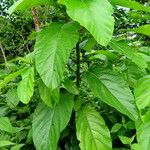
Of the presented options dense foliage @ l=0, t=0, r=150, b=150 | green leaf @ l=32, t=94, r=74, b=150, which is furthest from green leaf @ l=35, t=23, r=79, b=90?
green leaf @ l=32, t=94, r=74, b=150

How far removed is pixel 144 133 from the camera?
1.35 metres

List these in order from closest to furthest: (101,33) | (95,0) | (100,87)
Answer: (101,33) < (95,0) < (100,87)

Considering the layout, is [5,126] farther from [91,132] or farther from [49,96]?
[91,132]

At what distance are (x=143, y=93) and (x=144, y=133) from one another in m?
0.14

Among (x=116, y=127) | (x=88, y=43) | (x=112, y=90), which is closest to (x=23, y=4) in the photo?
(x=88, y=43)

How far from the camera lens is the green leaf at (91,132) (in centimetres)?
144

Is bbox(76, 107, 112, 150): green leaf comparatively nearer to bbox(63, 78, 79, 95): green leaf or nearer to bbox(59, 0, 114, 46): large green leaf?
bbox(63, 78, 79, 95): green leaf

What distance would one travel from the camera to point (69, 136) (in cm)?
167

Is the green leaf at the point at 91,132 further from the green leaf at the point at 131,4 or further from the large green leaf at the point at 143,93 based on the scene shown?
the green leaf at the point at 131,4

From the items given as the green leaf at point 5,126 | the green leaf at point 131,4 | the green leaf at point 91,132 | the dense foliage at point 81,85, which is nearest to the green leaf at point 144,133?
the dense foliage at point 81,85

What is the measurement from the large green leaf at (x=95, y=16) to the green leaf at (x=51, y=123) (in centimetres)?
38

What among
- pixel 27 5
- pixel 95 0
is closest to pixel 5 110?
pixel 27 5

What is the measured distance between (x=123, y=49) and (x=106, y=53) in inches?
8.2

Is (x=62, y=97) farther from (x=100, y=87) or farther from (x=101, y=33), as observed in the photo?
(x=101, y=33)
